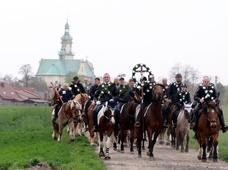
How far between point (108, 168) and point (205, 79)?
18.4 ft

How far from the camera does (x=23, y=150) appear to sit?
23.8 m

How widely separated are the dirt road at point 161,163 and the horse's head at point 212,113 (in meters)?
1.27

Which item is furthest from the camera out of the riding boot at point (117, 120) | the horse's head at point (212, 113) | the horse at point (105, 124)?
the riding boot at point (117, 120)

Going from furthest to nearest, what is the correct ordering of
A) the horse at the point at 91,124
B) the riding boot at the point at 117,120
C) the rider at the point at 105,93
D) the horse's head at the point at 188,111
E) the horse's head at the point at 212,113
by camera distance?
the horse at the point at 91,124 < the horse's head at the point at 188,111 < the riding boot at the point at 117,120 < the rider at the point at 105,93 < the horse's head at the point at 212,113

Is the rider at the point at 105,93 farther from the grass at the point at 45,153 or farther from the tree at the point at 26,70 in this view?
the tree at the point at 26,70

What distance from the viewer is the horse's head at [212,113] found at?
20672mm

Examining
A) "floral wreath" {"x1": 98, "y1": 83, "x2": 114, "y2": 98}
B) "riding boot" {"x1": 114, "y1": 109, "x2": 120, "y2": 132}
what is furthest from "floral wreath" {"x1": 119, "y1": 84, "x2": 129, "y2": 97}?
"floral wreath" {"x1": 98, "y1": 83, "x2": 114, "y2": 98}

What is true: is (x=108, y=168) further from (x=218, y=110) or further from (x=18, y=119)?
(x=18, y=119)

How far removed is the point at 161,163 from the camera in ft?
65.9

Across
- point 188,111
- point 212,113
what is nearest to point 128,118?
point 188,111

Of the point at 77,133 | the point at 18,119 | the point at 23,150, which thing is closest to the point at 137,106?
the point at 23,150

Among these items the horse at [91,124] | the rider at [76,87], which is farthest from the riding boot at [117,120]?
the rider at [76,87]

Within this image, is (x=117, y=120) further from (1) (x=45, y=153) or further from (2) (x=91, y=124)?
(2) (x=91, y=124)

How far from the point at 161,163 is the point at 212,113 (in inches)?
93.5
